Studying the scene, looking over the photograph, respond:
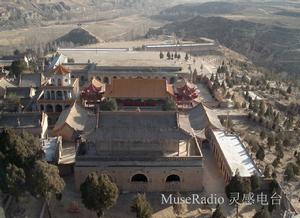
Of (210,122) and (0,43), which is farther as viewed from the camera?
(0,43)

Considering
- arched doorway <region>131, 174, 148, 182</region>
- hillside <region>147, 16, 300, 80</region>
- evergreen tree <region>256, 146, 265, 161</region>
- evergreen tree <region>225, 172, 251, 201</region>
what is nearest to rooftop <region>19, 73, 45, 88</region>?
arched doorway <region>131, 174, 148, 182</region>

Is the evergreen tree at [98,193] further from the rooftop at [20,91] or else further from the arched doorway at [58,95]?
the rooftop at [20,91]

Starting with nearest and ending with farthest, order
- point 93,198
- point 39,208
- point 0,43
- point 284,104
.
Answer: point 93,198, point 39,208, point 284,104, point 0,43

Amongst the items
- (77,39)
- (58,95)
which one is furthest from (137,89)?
(77,39)

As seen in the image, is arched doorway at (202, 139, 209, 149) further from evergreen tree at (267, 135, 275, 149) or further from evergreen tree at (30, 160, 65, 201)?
evergreen tree at (30, 160, 65, 201)

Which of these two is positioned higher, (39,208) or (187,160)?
(187,160)

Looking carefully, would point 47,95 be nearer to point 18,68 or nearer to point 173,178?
point 18,68

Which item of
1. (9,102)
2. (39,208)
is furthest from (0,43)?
(39,208)

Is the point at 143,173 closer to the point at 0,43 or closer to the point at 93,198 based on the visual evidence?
the point at 93,198
